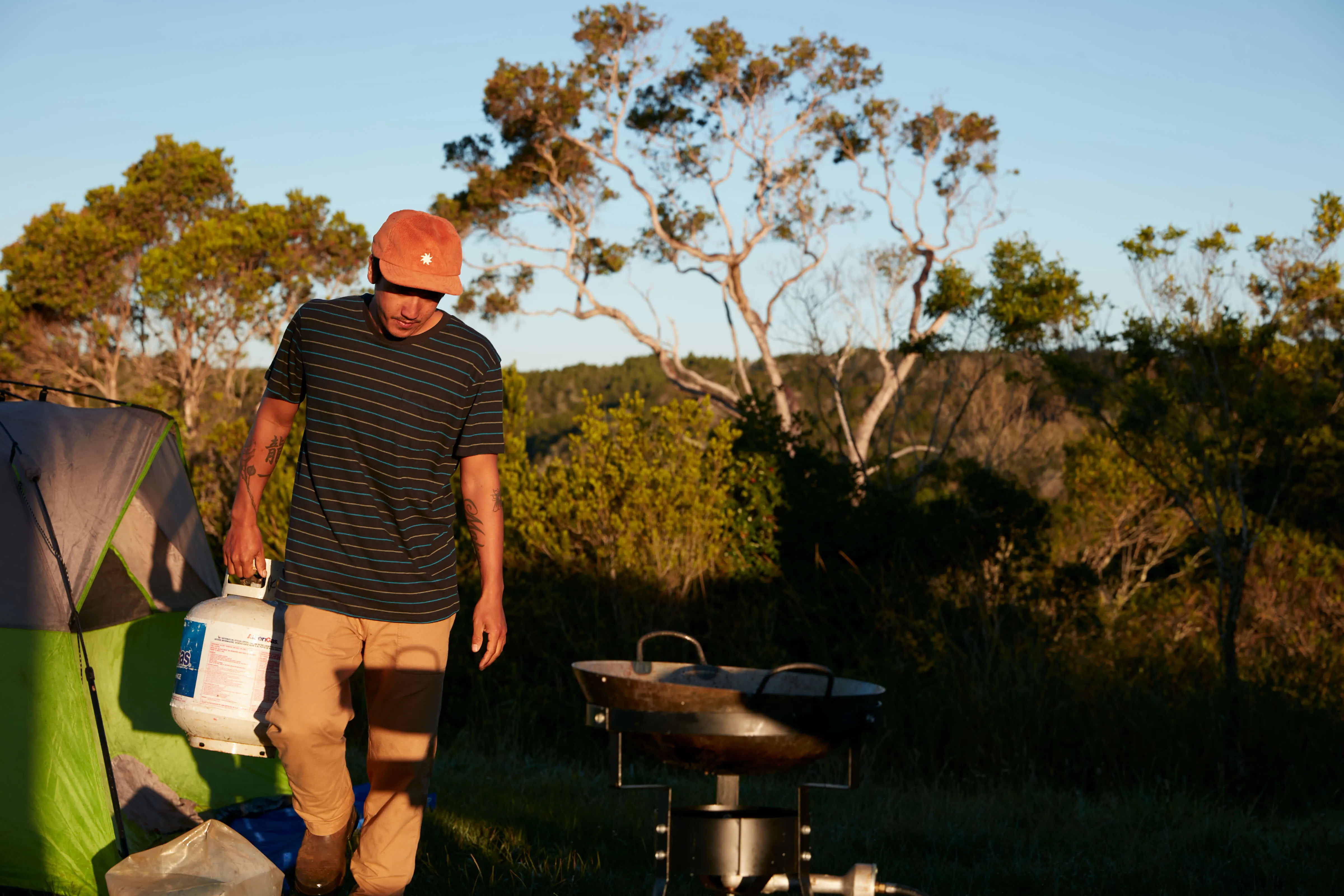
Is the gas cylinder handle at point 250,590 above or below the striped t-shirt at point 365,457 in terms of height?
below

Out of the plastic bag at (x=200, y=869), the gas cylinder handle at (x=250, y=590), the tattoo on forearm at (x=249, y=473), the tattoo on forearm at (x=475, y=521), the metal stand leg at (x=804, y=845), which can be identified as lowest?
the plastic bag at (x=200, y=869)

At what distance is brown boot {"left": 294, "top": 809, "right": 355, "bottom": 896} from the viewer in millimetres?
2840

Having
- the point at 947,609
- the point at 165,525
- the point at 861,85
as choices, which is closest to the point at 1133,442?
the point at 947,609

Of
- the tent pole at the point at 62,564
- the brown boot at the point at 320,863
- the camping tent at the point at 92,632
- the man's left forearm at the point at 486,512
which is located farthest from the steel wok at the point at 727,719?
the camping tent at the point at 92,632

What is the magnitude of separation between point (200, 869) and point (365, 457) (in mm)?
1187

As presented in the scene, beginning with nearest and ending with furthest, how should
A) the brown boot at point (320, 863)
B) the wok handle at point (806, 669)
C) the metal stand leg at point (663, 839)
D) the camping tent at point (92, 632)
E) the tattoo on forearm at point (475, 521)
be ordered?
the wok handle at point (806, 669)
the metal stand leg at point (663, 839)
the brown boot at point (320, 863)
the tattoo on forearm at point (475, 521)
the camping tent at point (92, 632)

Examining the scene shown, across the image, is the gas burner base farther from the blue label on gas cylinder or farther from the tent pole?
the tent pole

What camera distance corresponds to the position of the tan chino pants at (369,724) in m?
2.74

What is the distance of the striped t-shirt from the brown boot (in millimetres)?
603

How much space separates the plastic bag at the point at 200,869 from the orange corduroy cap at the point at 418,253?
5.02 feet

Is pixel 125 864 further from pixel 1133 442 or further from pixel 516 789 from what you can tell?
pixel 1133 442

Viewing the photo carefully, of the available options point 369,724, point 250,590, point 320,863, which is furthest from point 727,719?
point 250,590

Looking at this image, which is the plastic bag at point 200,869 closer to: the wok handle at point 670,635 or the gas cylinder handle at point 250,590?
the gas cylinder handle at point 250,590

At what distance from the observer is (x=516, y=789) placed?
188 inches
